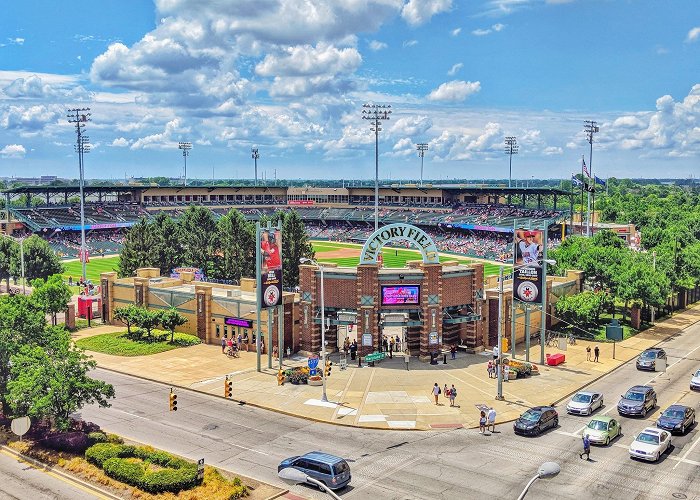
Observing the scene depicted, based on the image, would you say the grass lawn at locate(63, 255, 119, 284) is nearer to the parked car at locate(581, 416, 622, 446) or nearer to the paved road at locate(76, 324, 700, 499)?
the paved road at locate(76, 324, 700, 499)

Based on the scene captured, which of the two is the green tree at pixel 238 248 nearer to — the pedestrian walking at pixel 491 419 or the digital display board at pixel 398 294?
the digital display board at pixel 398 294

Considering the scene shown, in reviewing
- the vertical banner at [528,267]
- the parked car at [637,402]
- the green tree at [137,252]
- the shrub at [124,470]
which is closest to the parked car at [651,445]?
the parked car at [637,402]

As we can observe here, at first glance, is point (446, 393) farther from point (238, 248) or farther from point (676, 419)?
point (238, 248)

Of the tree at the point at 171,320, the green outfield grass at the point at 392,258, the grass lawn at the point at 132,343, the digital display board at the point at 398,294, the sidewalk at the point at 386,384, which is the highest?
the digital display board at the point at 398,294

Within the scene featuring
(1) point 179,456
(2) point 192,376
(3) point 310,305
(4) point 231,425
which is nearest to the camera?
(1) point 179,456

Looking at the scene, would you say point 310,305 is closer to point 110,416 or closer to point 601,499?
point 110,416

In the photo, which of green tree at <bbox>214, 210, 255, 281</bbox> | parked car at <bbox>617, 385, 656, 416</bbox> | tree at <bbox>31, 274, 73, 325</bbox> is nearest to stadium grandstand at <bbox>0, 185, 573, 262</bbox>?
green tree at <bbox>214, 210, 255, 281</bbox>

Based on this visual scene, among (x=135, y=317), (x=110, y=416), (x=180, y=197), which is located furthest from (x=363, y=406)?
(x=180, y=197)
